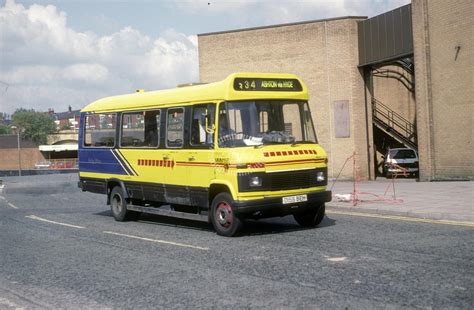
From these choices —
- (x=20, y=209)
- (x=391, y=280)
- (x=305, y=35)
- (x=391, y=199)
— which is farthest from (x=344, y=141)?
(x=391, y=280)

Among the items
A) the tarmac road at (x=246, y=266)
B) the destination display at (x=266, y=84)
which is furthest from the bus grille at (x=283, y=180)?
the destination display at (x=266, y=84)

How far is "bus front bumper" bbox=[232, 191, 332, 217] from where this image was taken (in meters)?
10.1

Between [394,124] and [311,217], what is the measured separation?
2330cm

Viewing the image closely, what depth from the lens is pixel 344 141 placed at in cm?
2600

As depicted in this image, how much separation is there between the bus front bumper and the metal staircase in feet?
72.2

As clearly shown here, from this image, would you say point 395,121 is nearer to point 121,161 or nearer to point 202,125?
point 121,161

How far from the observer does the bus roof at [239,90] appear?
10.6 metres

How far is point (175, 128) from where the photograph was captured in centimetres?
1184

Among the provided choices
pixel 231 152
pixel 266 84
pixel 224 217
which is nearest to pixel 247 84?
pixel 266 84

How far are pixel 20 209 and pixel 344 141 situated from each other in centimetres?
1397

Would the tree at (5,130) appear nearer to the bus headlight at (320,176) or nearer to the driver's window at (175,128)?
the driver's window at (175,128)

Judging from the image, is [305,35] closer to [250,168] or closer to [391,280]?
[250,168]

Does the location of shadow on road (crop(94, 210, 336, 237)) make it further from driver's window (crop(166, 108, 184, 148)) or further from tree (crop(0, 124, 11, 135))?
tree (crop(0, 124, 11, 135))

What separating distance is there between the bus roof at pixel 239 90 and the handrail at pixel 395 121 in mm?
22216
